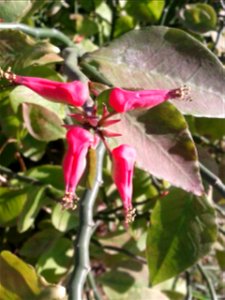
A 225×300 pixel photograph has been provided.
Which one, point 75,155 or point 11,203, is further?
point 11,203

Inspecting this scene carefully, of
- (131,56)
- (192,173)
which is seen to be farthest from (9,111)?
(192,173)

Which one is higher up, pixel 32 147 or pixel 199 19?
pixel 199 19

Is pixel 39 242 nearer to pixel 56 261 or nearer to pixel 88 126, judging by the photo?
pixel 56 261

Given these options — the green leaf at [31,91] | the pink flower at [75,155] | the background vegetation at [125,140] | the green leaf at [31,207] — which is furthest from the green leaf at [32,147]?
the pink flower at [75,155]

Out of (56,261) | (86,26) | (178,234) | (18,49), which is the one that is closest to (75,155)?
(18,49)

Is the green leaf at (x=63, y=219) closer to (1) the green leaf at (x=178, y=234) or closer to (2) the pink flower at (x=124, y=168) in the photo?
(1) the green leaf at (x=178, y=234)

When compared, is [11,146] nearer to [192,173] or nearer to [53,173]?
[53,173]

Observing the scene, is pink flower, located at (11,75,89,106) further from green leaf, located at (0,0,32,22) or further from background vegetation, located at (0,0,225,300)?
green leaf, located at (0,0,32,22)

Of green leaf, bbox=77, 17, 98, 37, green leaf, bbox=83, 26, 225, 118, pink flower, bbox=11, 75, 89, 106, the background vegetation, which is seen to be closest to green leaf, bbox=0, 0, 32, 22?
the background vegetation
